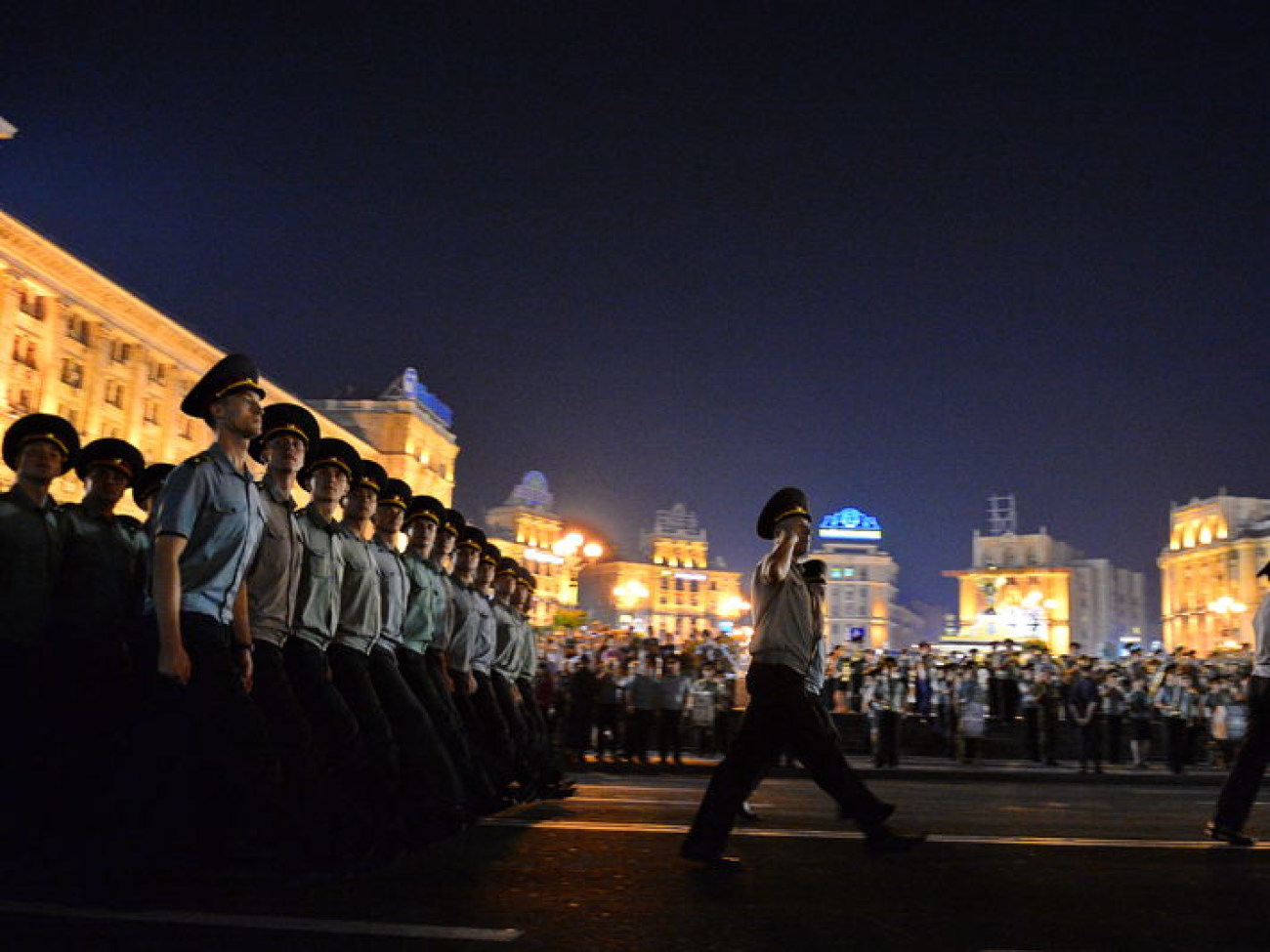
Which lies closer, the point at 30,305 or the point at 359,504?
the point at 359,504

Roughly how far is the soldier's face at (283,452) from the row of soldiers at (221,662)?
0.01 m

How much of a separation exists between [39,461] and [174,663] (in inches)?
90.4

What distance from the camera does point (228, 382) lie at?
5.43 metres

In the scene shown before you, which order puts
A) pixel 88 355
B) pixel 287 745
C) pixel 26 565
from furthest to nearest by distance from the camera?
pixel 88 355
pixel 26 565
pixel 287 745

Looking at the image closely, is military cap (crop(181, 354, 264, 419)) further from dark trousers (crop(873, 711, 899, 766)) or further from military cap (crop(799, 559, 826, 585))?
dark trousers (crop(873, 711, 899, 766))

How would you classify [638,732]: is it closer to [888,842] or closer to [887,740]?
[887,740]

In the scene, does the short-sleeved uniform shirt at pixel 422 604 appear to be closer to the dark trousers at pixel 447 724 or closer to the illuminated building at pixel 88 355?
the dark trousers at pixel 447 724

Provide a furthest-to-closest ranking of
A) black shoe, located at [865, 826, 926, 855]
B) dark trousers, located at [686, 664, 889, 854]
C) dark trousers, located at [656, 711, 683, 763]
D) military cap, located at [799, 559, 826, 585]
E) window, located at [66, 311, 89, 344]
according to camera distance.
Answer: window, located at [66, 311, 89, 344] → dark trousers, located at [656, 711, 683, 763] → military cap, located at [799, 559, 826, 585] → black shoe, located at [865, 826, 926, 855] → dark trousers, located at [686, 664, 889, 854]

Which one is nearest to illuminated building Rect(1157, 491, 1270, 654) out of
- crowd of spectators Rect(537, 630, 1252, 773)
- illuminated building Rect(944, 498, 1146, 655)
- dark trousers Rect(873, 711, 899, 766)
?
illuminated building Rect(944, 498, 1146, 655)

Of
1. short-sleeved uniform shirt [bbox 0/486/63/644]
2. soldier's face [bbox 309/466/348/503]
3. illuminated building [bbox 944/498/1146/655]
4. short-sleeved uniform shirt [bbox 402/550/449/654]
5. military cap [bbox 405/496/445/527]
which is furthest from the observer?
illuminated building [bbox 944/498/1146/655]

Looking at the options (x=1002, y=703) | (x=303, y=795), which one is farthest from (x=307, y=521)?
(x=1002, y=703)

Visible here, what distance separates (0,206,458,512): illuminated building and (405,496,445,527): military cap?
136ft

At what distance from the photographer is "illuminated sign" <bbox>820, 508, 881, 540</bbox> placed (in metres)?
172

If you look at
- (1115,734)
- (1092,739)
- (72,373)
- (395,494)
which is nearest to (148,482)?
(395,494)
